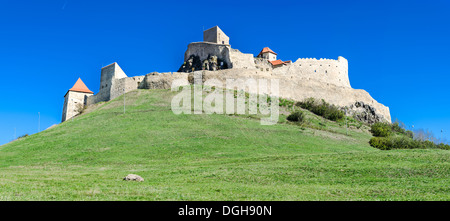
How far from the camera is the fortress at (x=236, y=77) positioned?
184 feet

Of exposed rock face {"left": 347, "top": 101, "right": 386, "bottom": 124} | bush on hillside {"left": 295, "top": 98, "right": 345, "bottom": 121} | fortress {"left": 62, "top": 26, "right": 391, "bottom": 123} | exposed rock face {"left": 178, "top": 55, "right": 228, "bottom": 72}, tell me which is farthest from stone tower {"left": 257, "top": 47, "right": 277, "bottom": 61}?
exposed rock face {"left": 347, "top": 101, "right": 386, "bottom": 124}

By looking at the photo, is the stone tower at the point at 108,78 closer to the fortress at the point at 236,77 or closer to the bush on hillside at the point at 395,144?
the fortress at the point at 236,77

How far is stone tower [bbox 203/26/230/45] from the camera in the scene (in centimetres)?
6644

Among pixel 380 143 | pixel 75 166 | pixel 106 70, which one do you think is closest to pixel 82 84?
pixel 106 70

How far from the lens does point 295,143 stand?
3131 cm

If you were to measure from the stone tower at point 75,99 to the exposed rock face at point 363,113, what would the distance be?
43.8 meters

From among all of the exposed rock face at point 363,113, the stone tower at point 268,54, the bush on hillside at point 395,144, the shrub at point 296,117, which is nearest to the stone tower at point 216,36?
the stone tower at point 268,54

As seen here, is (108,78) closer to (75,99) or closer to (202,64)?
(75,99)

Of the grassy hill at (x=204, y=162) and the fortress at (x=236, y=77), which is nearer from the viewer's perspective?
the grassy hill at (x=204, y=162)

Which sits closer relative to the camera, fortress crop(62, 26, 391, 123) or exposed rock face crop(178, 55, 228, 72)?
fortress crop(62, 26, 391, 123)

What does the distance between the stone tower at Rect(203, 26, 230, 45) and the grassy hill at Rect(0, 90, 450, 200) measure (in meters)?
20.6

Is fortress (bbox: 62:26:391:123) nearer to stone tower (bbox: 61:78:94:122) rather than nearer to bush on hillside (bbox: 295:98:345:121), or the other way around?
stone tower (bbox: 61:78:94:122)

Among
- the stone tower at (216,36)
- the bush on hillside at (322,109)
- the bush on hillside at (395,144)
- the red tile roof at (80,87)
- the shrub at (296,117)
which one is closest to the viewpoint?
the bush on hillside at (395,144)
